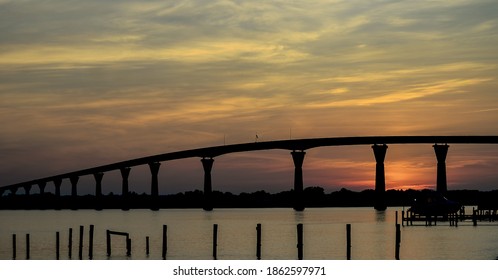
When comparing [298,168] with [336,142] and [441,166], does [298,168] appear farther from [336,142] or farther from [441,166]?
[441,166]

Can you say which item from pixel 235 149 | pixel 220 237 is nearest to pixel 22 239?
pixel 220 237

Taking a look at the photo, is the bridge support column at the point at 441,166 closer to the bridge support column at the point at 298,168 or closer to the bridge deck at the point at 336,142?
the bridge deck at the point at 336,142

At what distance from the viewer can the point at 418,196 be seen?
379ft

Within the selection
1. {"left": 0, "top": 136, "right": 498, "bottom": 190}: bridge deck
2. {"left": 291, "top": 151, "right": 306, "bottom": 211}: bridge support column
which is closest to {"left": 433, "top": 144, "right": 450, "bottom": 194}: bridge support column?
{"left": 0, "top": 136, "right": 498, "bottom": 190}: bridge deck

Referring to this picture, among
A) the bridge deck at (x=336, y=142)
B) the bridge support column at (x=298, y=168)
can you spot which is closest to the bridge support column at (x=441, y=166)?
the bridge deck at (x=336, y=142)

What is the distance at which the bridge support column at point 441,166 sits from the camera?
174050 millimetres

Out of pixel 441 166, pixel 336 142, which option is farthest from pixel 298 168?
pixel 441 166

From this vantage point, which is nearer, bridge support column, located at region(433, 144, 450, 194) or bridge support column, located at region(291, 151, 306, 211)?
bridge support column, located at region(433, 144, 450, 194)

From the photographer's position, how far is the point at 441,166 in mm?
177375

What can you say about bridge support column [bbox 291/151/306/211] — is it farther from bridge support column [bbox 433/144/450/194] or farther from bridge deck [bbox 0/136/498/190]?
bridge support column [bbox 433/144/450/194]

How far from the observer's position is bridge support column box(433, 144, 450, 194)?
17405cm
